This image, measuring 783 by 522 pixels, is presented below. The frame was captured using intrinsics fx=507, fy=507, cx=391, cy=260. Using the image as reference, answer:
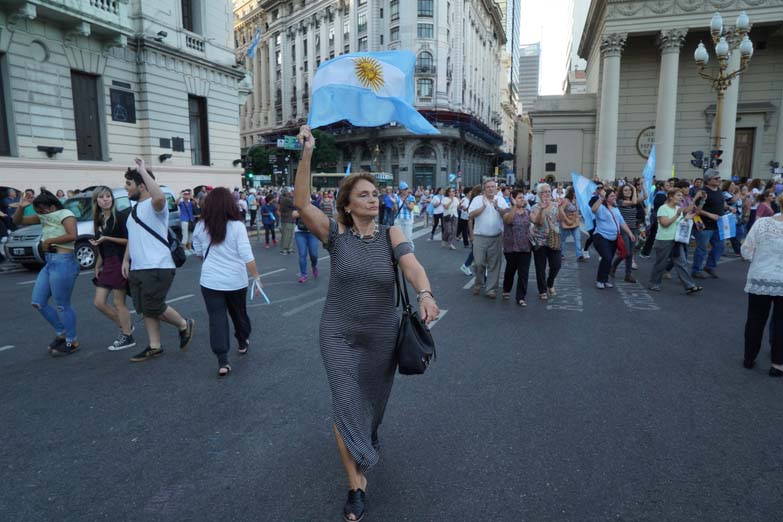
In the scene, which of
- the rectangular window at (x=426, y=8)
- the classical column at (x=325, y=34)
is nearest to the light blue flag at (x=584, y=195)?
the rectangular window at (x=426, y=8)

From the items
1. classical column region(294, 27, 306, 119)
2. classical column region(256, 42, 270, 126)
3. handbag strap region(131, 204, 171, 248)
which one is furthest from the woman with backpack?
classical column region(256, 42, 270, 126)

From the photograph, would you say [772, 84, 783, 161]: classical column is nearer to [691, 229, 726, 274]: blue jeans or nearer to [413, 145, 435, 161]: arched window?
[691, 229, 726, 274]: blue jeans

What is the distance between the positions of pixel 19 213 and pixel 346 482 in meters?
5.33

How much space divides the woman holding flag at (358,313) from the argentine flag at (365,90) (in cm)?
225

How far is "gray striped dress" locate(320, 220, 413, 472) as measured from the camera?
2.75 metres

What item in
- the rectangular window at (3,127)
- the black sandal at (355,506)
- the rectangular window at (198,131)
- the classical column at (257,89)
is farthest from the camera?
the classical column at (257,89)

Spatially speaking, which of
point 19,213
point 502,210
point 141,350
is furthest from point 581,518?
point 19,213

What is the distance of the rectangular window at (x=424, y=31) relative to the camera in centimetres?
5659

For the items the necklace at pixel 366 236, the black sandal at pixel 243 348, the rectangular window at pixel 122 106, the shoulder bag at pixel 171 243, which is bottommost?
the black sandal at pixel 243 348

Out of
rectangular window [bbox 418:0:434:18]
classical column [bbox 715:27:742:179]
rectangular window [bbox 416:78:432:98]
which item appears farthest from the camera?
rectangular window [bbox 416:78:432:98]

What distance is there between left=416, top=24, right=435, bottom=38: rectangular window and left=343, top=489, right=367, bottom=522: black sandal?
2368 inches

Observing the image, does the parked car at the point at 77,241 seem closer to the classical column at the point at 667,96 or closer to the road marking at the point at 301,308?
the road marking at the point at 301,308

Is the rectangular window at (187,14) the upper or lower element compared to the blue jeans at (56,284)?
upper

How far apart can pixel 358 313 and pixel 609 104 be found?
3268 cm
